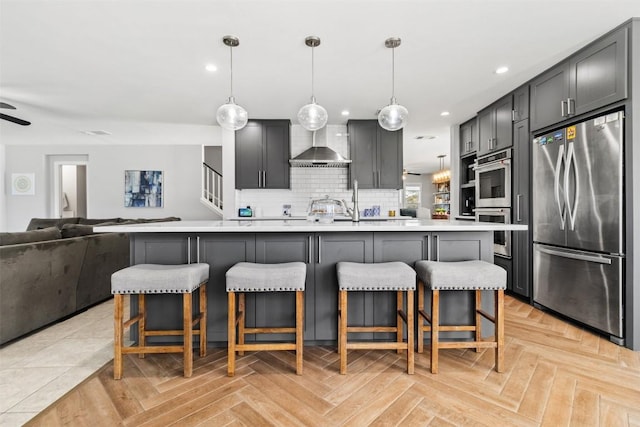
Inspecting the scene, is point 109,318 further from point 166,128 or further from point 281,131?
point 166,128

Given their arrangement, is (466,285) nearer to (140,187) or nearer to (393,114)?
(393,114)

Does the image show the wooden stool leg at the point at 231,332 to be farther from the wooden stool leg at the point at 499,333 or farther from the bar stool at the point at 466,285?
the wooden stool leg at the point at 499,333

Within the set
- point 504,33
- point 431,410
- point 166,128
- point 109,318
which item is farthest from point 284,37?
point 166,128

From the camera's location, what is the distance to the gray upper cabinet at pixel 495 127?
3.64 m

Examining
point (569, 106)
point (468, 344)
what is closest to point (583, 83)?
point (569, 106)

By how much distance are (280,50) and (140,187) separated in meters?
5.94

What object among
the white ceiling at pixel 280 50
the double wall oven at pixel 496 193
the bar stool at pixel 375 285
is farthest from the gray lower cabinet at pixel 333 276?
the double wall oven at pixel 496 193

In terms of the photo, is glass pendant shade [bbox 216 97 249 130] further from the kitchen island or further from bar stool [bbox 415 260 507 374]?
bar stool [bbox 415 260 507 374]

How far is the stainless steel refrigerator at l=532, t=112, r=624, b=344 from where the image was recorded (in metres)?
2.28

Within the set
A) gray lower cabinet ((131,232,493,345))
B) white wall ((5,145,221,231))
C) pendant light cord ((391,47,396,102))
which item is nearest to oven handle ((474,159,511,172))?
pendant light cord ((391,47,396,102))

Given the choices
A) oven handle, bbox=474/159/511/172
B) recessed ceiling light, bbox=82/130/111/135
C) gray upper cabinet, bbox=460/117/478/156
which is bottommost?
oven handle, bbox=474/159/511/172

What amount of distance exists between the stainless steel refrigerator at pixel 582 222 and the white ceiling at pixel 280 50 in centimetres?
87

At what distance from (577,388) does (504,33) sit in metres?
2.61

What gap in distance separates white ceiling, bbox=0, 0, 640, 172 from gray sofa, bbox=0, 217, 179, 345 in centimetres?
173
